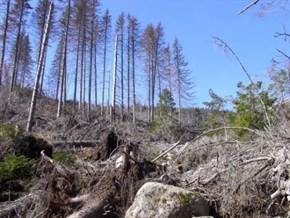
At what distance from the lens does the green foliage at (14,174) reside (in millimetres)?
6941

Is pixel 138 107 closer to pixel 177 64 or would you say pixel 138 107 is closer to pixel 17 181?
pixel 177 64

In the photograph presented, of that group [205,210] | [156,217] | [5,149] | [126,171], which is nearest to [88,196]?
[126,171]

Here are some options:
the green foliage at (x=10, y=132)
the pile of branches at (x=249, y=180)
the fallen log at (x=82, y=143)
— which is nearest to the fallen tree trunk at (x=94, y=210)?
the pile of branches at (x=249, y=180)

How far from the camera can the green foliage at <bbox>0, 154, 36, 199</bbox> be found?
6941 millimetres

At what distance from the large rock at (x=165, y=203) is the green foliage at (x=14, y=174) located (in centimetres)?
280

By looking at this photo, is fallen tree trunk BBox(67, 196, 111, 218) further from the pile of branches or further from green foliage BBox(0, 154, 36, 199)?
green foliage BBox(0, 154, 36, 199)

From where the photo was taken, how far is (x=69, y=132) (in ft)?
44.3

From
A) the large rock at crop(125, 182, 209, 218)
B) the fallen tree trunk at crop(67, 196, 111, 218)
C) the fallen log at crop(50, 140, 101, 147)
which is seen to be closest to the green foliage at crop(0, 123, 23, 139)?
the fallen log at crop(50, 140, 101, 147)

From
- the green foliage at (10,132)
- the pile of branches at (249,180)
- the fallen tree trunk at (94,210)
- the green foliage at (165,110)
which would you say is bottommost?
the fallen tree trunk at (94,210)

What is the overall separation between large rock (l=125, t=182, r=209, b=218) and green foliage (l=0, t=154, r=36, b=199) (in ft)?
9.20

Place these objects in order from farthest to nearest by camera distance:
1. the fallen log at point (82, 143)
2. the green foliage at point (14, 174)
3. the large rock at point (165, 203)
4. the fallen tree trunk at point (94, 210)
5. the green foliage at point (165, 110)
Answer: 1. the green foliage at point (165, 110)
2. the fallen log at point (82, 143)
3. the green foliage at point (14, 174)
4. the fallen tree trunk at point (94, 210)
5. the large rock at point (165, 203)

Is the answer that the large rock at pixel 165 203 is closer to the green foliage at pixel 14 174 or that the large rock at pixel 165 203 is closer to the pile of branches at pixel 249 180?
the pile of branches at pixel 249 180

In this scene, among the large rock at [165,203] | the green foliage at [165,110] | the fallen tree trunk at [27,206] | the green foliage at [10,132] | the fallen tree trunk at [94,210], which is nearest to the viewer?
the large rock at [165,203]

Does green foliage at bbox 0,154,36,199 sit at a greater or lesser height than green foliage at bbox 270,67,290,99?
lesser
